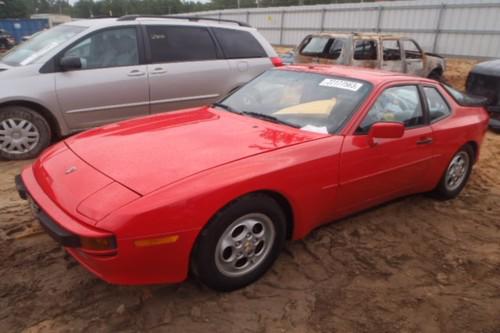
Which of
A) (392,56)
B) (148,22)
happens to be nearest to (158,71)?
(148,22)

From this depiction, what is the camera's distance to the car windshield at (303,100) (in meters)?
3.39

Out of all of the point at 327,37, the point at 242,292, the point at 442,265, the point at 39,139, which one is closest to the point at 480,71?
the point at 327,37

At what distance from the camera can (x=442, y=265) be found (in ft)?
11.0

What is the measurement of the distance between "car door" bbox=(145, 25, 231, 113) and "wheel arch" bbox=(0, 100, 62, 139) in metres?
1.29

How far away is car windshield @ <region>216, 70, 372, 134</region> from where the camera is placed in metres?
3.39

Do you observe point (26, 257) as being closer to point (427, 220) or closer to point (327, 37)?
point (427, 220)

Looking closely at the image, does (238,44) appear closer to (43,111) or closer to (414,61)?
(43,111)

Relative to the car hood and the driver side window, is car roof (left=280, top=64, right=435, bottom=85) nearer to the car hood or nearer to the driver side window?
the driver side window

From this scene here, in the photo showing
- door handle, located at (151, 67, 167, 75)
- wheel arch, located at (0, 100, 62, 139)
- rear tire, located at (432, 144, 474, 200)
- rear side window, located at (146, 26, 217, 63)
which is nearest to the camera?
rear tire, located at (432, 144, 474, 200)

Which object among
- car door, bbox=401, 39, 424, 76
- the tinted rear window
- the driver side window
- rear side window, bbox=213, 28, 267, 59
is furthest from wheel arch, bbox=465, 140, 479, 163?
car door, bbox=401, 39, 424, 76

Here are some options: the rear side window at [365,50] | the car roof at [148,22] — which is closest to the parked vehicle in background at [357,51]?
the rear side window at [365,50]

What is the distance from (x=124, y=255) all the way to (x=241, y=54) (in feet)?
16.6

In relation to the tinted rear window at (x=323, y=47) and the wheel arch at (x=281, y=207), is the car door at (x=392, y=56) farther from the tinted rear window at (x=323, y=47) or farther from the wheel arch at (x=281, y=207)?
the wheel arch at (x=281, y=207)

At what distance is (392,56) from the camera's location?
1146cm
